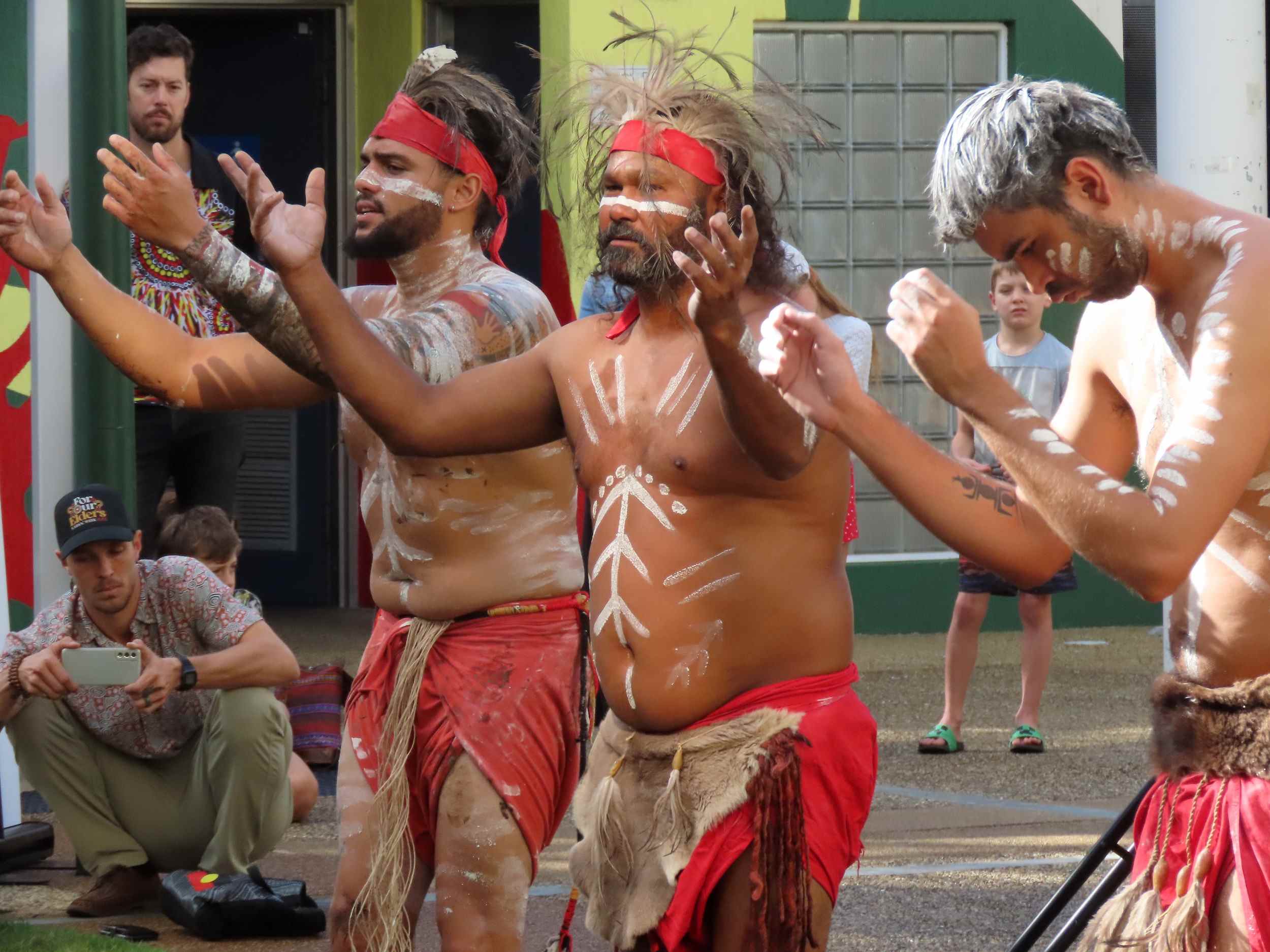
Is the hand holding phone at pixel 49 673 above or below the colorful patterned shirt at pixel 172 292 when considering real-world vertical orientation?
below

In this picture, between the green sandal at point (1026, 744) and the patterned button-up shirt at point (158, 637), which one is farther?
the green sandal at point (1026, 744)

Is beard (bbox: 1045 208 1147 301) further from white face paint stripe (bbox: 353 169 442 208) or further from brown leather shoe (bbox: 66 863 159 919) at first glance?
brown leather shoe (bbox: 66 863 159 919)

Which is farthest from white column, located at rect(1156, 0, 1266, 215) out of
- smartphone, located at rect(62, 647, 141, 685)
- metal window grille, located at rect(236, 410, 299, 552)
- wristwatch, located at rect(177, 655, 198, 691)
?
metal window grille, located at rect(236, 410, 299, 552)

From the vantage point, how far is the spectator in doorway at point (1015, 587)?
6629mm

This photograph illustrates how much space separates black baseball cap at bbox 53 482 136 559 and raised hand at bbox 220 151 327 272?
240 cm

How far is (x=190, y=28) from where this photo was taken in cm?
1024

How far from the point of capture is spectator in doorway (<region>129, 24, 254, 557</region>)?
643cm

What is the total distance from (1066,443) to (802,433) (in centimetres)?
47

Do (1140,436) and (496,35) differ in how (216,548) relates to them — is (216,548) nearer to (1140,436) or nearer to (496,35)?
(1140,436)

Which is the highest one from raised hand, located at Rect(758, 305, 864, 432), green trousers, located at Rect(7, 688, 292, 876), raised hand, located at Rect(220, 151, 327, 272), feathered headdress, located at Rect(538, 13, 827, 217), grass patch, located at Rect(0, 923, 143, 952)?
feathered headdress, located at Rect(538, 13, 827, 217)

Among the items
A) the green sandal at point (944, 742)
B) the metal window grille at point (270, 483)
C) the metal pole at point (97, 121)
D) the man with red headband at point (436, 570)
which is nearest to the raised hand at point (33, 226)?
the man with red headband at point (436, 570)

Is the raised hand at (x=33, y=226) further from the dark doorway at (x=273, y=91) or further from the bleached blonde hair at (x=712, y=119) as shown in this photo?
the dark doorway at (x=273, y=91)

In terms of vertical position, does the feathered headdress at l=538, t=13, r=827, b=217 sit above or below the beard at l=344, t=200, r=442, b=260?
above

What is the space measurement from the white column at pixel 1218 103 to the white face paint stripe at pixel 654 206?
2463 mm
